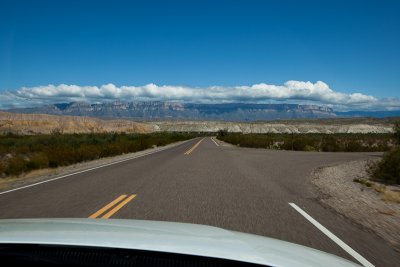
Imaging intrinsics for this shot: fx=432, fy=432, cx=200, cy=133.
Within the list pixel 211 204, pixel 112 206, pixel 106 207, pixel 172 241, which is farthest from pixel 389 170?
pixel 172 241

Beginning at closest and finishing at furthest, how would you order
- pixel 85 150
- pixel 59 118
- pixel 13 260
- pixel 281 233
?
pixel 13 260 < pixel 281 233 < pixel 85 150 < pixel 59 118

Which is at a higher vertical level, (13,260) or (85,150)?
(13,260)

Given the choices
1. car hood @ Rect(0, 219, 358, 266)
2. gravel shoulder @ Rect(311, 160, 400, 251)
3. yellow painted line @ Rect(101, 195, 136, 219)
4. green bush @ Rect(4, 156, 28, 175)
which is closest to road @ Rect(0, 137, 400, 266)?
yellow painted line @ Rect(101, 195, 136, 219)

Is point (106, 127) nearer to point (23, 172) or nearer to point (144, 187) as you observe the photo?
point (23, 172)

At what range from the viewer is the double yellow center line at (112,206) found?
809 centimetres

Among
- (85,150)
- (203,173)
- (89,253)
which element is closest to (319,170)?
(203,173)

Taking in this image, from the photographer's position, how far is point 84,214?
8336 millimetres

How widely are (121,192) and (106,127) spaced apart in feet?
418

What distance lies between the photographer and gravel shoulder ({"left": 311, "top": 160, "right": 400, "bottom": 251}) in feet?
25.7

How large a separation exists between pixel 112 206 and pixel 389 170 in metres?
12.4

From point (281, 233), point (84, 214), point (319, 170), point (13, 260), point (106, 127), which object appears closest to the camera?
point (13, 260)

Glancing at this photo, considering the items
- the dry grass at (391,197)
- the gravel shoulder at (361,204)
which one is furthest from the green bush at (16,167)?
the dry grass at (391,197)

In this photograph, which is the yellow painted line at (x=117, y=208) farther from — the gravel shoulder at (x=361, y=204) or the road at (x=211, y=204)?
the gravel shoulder at (x=361, y=204)

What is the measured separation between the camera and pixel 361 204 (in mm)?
10602
